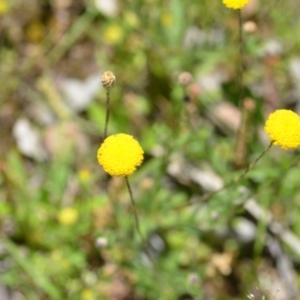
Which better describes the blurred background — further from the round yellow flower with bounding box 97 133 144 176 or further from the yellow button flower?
the round yellow flower with bounding box 97 133 144 176

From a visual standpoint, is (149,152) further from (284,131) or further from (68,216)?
(284,131)

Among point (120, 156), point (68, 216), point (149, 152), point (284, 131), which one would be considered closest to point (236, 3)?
point (284, 131)

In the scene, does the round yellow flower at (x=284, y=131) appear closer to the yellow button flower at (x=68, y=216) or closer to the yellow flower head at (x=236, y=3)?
the yellow flower head at (x=236, y=3)

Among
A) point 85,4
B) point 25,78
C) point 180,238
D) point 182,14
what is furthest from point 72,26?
point 180,238

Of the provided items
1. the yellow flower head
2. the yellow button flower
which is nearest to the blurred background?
the yellow button flower

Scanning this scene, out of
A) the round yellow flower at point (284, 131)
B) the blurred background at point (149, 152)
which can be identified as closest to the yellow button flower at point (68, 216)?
the blurred background at point (149, 152)
